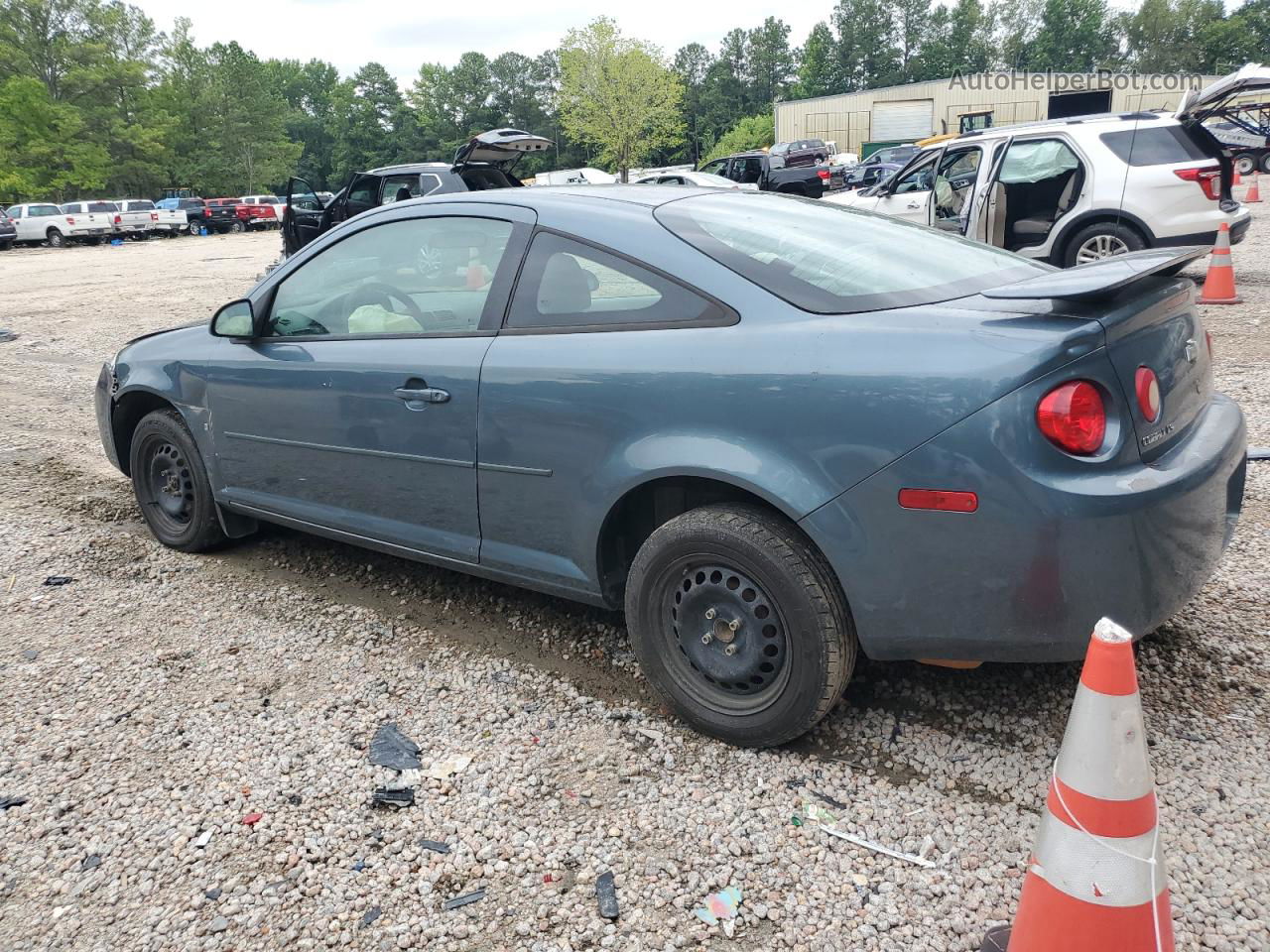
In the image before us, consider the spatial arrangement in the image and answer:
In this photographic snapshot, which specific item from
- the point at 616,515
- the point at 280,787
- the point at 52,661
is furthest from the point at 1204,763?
the point at 52,661

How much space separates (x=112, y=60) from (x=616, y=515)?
212 ft

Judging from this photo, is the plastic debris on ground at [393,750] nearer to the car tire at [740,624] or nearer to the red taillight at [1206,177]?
the car tire at [740,624]

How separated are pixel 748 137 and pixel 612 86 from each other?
975 inches

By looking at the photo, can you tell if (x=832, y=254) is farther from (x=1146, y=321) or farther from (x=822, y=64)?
(x=822, y=64)

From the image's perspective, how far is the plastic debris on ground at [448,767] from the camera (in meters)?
2.72

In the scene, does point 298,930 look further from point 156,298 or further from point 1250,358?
point 156,298

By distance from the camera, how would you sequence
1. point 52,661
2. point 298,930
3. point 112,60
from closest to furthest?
point 298,930 → point 52,661 → point 112,60

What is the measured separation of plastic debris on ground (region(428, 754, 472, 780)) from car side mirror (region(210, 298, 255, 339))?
2.04 m

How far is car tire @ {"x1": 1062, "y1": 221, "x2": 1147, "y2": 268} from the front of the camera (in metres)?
8.42

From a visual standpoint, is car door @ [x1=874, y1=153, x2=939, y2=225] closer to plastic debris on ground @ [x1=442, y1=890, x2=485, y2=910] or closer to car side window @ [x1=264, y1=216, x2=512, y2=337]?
car side window @ [x1=264, y1=216, x2=512, y2=337]

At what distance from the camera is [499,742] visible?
2.87 metres

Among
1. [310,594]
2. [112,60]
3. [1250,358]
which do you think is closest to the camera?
[310,594]

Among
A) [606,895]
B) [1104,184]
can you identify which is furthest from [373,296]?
[1104,184]

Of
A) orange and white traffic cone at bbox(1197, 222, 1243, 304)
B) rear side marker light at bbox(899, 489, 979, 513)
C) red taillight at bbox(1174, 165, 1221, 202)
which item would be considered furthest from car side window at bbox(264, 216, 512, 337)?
orange and white traffic cone at bbox(1197, 222, 1243, 304)
